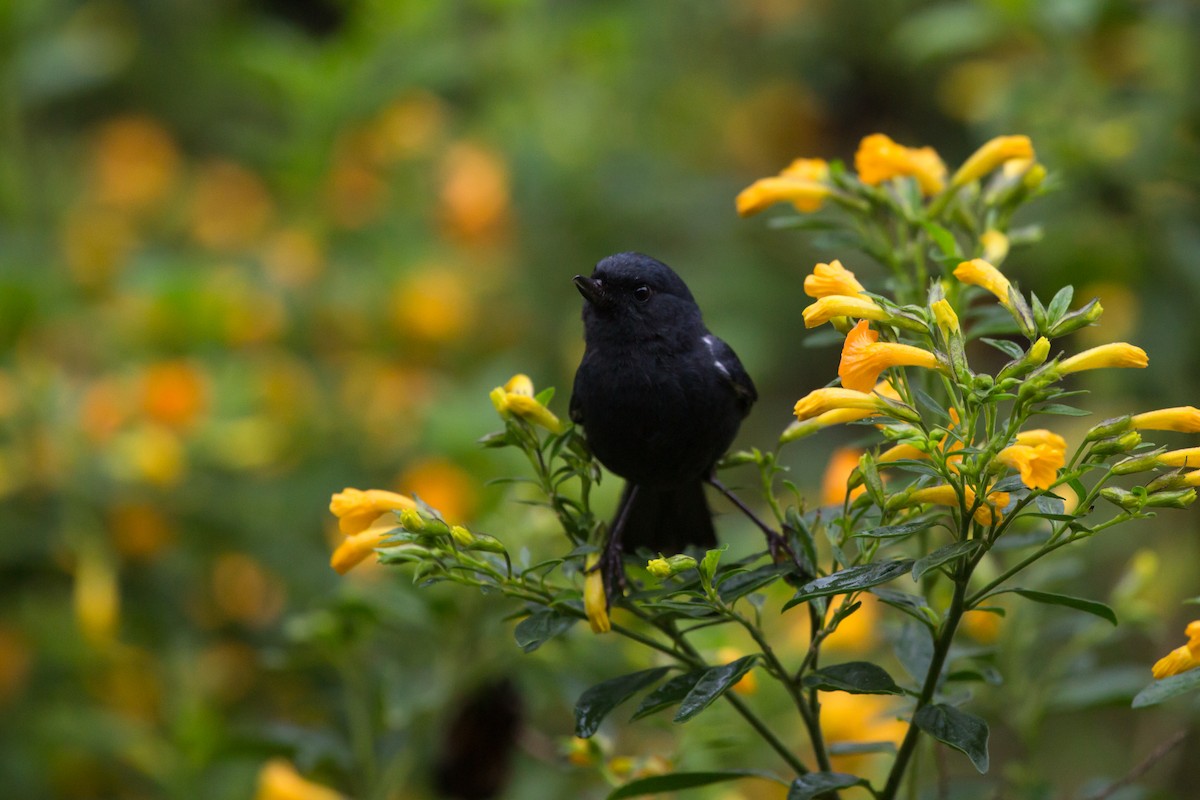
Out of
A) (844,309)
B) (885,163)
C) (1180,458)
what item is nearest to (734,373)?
(885,163)

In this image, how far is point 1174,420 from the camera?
1.37 m

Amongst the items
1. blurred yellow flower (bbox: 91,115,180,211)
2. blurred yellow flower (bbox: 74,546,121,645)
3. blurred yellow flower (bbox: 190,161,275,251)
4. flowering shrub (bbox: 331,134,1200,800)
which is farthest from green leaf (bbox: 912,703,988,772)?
blurred yellow flower (bbox: 91,115,180,211)

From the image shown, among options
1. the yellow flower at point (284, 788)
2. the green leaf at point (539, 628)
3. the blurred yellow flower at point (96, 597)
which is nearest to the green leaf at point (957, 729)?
the green leaf at point (539, 628)

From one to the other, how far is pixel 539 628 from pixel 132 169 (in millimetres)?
3656

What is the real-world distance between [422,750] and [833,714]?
30.6 inches

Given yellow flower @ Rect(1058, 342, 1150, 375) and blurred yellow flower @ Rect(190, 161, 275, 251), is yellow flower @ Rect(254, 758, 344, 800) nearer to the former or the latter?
yellow flower @ Rect(1058, 342, 1150, 375)

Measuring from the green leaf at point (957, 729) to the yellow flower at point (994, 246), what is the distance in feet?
2.21

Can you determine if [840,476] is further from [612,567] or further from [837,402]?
[837,402]

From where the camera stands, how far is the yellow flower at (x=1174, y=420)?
1.35 metres

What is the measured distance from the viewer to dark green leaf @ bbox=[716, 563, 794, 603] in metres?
1.45

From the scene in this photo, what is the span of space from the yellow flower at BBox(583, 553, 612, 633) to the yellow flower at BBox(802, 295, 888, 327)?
1.44 feet

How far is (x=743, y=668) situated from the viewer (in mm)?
1396

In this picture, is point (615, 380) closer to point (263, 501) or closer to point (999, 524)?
point (999, 524)

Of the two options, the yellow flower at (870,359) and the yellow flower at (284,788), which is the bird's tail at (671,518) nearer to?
the yellow flower at (870,359)
